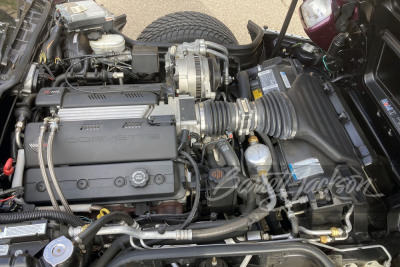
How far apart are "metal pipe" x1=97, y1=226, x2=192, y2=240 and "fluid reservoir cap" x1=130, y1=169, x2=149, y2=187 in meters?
0.23

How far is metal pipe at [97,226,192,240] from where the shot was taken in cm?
148

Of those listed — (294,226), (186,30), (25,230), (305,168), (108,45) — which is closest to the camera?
(25,230)

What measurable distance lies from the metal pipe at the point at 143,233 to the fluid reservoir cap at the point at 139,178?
235 millimetres

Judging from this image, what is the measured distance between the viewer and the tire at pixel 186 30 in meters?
2.68

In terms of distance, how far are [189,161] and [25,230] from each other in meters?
0.77

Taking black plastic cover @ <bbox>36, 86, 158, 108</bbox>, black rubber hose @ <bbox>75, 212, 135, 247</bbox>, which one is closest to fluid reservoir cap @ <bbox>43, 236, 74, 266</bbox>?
black rubber hose @ <bbox>75, 212, 135, 247</bbox>

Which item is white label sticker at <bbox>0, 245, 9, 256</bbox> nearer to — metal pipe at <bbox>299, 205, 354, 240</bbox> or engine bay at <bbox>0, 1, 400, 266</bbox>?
engine bay at <bbox>0, 1, 400, 266</bbox>

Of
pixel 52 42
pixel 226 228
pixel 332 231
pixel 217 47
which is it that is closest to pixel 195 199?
pixel 226 228

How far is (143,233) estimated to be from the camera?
4.94 feet

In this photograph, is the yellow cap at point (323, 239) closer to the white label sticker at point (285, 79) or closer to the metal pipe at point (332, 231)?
the metal pipe at point (332, 231)

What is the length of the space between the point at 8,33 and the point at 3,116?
532 millimetres

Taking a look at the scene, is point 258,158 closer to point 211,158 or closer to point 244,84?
point 211,158

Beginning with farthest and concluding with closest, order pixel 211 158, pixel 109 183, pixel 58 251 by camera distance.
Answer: pixel 211 158 → pixel 109 183 → pixel 58 251

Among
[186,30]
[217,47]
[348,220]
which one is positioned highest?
[186,30]
